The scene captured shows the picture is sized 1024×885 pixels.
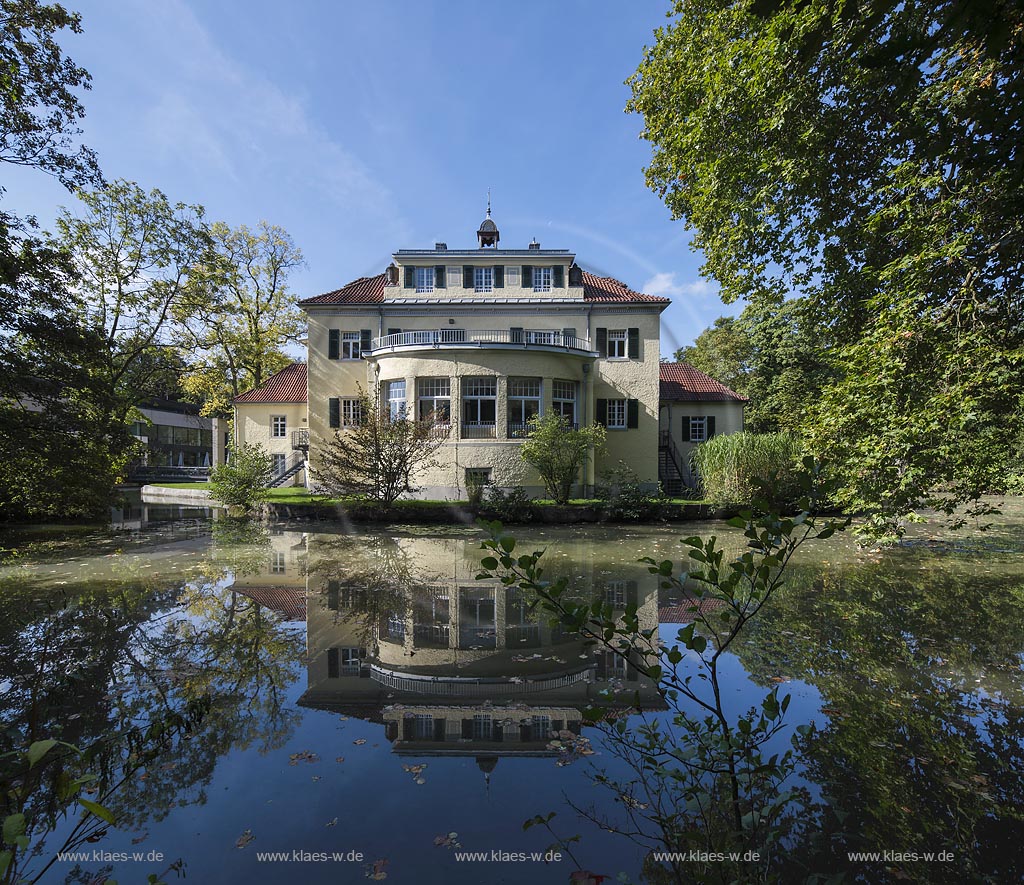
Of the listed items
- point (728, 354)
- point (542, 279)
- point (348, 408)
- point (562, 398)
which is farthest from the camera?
point (728, 354)

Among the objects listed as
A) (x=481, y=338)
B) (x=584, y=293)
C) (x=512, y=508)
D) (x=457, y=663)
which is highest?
(x=584, y=293)

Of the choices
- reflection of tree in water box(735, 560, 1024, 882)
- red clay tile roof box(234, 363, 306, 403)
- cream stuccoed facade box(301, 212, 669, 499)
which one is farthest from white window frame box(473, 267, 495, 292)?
reflection of tree in water box(735, 560, 1024, 882)

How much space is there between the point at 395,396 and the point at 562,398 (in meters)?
7.14

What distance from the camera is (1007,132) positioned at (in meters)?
2.99

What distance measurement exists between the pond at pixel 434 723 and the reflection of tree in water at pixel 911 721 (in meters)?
0.02

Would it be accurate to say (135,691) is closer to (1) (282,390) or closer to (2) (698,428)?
(2) (698,428)

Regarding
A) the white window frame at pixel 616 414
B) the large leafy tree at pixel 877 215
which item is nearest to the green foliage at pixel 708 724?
the large leafy tree at pixel 877 215

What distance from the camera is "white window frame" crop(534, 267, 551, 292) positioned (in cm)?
2483

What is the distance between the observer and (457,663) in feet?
18.0

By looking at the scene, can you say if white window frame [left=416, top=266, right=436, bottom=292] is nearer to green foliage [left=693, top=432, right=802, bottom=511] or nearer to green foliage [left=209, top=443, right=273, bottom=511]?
green foliage [left=209, top=443, right=273, bottom=511]

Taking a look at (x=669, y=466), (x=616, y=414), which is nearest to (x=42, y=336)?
(x=616, y=414)

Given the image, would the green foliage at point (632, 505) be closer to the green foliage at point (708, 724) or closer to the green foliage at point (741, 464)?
the green foliage at point (741, 464)

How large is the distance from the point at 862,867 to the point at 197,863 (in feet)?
11.3

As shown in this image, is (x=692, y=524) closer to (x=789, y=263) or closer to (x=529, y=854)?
(x=789, y=263)
